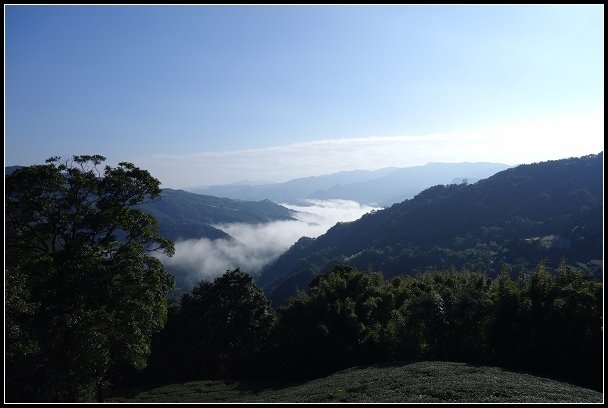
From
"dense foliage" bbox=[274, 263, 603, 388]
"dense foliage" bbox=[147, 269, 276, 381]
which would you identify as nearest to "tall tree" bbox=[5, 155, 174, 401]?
"dense foliage" bbox=[274, 263, 603, 388]

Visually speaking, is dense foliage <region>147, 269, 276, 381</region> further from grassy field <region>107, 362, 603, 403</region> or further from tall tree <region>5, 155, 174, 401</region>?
tall tree <region>5, 155, 174, 401</region>

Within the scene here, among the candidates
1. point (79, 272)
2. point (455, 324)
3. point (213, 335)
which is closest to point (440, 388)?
point (455, 324)

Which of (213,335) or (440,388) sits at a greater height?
(440,388)

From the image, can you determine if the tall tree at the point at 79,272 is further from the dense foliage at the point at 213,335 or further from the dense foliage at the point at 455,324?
the dense foliage at the point at 213,335

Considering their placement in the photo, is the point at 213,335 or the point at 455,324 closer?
the point at 455,324

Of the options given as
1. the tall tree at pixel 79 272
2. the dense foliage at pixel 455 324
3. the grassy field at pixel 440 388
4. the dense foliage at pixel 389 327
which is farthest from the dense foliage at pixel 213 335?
the tall tree at pixel 79 272

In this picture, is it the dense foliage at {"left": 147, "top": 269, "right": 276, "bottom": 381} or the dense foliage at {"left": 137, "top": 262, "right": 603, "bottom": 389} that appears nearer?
the dense foliage at {"left": 137, "top": 262, "right": 603, "bottom": 389}

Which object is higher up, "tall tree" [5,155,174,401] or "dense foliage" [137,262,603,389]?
"tall tree" [5,155,174,401]

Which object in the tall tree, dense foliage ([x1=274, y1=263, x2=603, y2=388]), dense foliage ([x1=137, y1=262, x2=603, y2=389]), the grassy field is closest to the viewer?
the grassy field

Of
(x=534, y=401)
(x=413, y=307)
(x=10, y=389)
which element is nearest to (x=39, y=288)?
(x=10, y=389)

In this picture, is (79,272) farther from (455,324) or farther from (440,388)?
(455,324)
